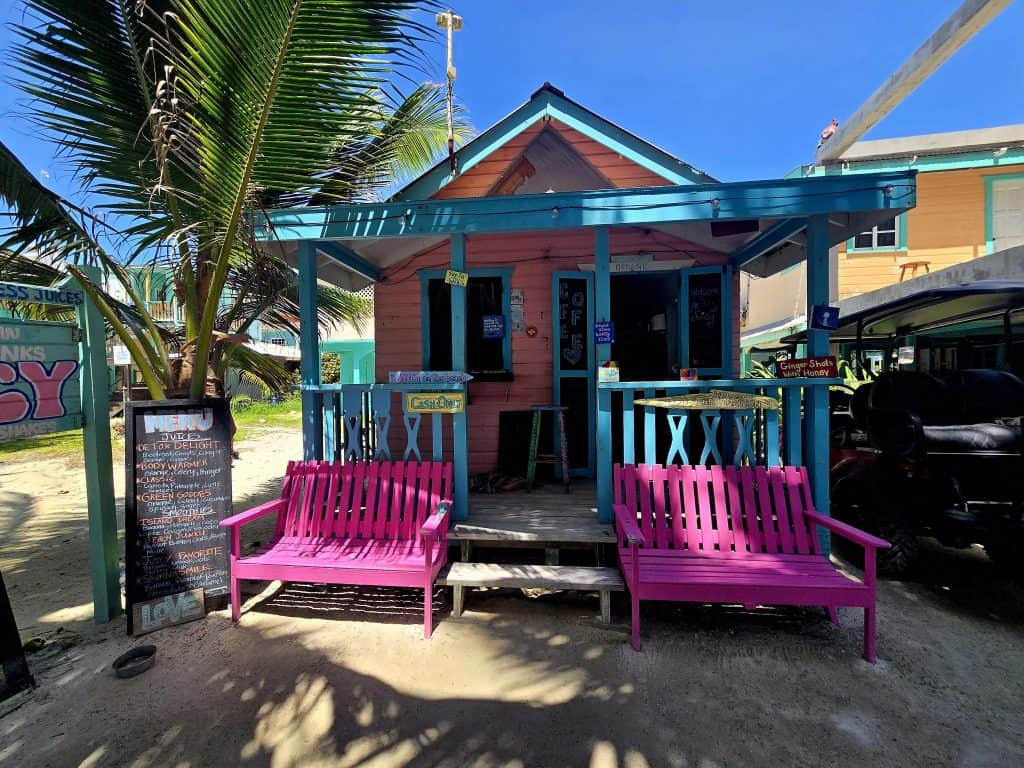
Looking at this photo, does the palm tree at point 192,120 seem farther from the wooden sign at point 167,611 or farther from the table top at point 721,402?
the table top at point 721,402

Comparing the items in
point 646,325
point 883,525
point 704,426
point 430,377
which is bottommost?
point 883,525

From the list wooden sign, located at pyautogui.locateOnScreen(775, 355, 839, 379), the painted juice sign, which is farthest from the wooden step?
the painted juice sign

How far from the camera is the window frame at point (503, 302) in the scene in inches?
215

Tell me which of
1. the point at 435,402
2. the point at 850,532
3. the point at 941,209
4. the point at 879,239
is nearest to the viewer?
the point at 850,532

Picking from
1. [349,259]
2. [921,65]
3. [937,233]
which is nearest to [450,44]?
[349,259]

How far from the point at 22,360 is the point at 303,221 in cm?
203

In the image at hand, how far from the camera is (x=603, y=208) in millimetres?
3584

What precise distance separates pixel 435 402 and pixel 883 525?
12.9 feet

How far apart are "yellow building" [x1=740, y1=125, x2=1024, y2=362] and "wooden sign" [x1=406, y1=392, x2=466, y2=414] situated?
8.13 metres

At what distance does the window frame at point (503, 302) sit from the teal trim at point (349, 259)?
555 mm

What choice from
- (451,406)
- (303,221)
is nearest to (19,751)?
(451,406)

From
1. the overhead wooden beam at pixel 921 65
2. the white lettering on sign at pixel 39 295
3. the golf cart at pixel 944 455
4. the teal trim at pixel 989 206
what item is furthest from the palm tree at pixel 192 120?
the teal trim at pixel 989 206

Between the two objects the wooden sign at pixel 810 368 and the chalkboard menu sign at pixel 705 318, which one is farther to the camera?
the chalkboard menu sign at pixel 705 318

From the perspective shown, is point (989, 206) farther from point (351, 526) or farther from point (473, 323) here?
point (351, 526)
